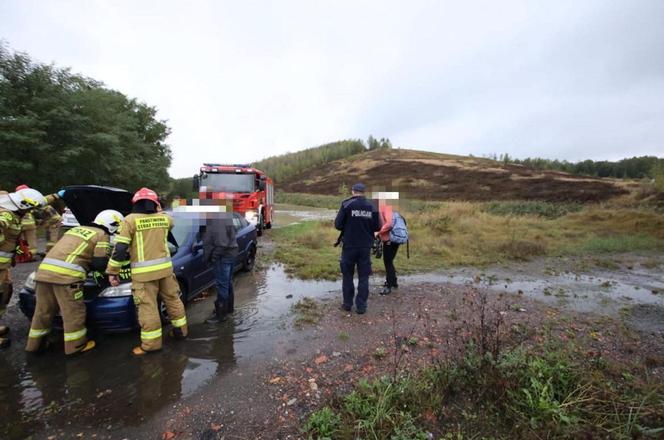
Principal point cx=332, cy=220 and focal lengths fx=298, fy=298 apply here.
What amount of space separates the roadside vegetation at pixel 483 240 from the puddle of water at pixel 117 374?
287 cm

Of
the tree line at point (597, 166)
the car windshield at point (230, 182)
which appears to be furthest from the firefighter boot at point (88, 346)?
the tree line at point (597, 166)

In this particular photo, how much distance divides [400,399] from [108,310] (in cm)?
335

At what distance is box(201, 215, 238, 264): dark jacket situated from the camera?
413 centimetres

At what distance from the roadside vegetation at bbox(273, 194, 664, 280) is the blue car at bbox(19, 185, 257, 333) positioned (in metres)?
2.55

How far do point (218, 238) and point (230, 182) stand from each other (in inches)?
289

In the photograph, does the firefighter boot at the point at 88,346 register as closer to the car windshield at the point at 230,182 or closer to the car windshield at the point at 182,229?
the car windshield at the point at 182,229

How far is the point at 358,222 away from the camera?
4359mm

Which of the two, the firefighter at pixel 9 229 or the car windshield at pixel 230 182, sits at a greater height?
the car windshield at pixel 230 182

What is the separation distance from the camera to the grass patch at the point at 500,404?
2.11 metres

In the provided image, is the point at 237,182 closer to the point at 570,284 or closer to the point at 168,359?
the point at 168,359

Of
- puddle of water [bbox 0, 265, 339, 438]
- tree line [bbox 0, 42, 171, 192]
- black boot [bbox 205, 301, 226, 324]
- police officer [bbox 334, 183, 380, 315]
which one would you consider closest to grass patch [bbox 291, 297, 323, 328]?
puddle of water [bbox 0, 265, 339, 438]

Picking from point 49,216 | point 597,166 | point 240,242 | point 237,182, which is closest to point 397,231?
point 240,242

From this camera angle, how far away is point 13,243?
13.4 feet

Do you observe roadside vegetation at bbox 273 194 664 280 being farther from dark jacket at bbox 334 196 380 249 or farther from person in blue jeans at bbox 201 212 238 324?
person in blue jeans at bbox 201 212 238 324
